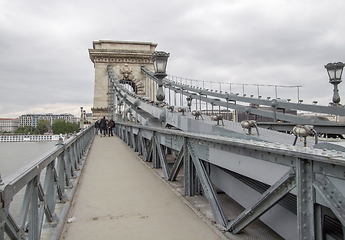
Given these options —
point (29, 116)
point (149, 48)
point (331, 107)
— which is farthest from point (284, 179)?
point (29, 116)

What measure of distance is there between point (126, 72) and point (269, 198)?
35187 millimetres

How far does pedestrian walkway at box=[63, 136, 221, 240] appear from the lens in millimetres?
2975

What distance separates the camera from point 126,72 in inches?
1420

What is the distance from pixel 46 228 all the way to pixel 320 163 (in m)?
2.79

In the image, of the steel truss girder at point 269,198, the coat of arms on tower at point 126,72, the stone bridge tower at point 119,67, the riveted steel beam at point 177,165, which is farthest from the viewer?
the coat of arms on tower at point 126,72

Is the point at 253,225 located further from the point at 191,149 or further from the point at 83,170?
the point at 83,170

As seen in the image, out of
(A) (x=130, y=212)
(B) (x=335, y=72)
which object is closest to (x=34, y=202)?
(A) (x=130, y=212)

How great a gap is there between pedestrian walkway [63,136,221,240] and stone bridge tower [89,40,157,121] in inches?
1206

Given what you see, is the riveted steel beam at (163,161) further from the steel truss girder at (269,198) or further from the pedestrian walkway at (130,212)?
the steel truss girder at (269,198)

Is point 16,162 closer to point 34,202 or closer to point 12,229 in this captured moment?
point 34,202

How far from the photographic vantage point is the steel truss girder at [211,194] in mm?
3127

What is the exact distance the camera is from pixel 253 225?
310 cm

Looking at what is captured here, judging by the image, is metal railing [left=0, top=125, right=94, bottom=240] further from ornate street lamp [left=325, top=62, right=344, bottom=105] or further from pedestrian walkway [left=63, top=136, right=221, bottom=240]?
ornate street lamp [left=325, top=62, right=344, bottom=105]

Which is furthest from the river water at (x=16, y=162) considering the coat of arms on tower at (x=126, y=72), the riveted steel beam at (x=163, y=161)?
the coat of arms on tower at (x=126, y=72)
